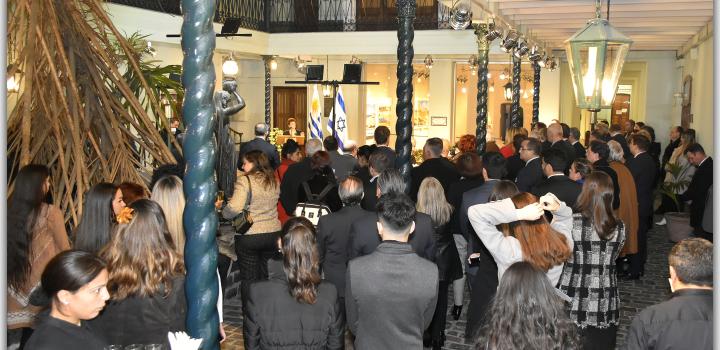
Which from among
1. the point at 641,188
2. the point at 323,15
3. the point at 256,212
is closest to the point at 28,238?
the point at 256,212

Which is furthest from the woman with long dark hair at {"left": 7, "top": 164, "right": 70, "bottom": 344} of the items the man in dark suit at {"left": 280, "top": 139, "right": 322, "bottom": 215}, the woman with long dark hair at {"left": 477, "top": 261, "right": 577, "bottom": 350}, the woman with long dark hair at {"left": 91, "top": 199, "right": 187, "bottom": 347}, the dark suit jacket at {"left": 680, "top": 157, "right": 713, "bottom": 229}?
the dark suit jacket at {"left": 680, "top": 157, "right": 713, "bottom": 229}

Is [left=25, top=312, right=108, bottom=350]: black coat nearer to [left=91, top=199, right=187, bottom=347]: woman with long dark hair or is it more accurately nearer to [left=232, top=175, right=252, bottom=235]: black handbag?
[left=91, top=199, right=187, bottom=347]: woman with long dark hair

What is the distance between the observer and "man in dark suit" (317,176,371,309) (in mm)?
5262

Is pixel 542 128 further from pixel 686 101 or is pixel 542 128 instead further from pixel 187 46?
pixel 187 46

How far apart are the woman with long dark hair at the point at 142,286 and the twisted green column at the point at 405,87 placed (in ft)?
10.5

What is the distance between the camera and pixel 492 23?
10469mm

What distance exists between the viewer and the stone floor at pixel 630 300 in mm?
6453

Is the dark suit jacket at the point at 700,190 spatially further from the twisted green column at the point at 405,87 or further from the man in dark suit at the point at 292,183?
the man in dark suit at the point at 292,183

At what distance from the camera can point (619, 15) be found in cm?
1045

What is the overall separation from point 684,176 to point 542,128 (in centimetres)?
214

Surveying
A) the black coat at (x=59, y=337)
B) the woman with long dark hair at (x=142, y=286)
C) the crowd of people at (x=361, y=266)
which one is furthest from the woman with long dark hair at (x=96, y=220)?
the black coat at (x=59, y=337)

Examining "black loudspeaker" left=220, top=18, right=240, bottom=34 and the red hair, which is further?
"black loudspeaker" left=220, top=18, right=240, bottom=34

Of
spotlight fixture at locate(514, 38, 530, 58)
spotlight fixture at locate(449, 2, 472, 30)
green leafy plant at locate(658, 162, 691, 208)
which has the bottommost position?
green leafy plant at locate(658, 162, 691, 208)

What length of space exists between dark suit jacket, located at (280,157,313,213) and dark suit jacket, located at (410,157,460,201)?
3.51 feet
